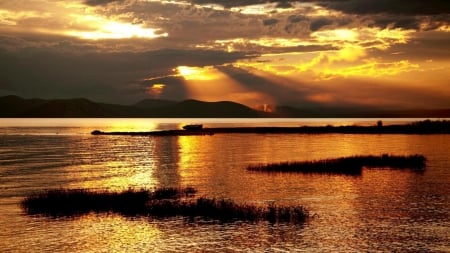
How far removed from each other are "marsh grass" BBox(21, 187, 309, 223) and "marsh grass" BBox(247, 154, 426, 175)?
84.3 ft

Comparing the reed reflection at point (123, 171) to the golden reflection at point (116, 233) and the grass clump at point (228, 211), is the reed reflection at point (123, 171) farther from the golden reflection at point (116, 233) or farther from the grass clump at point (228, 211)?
the golden reflection at point (116, 233)

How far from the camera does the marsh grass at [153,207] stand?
135 ft

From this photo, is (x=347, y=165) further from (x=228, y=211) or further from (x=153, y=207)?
(x=153, y=207)

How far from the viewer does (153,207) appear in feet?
145

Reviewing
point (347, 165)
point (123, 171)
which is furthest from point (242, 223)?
point (347, 165)

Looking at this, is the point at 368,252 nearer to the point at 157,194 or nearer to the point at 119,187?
the point at 157,194

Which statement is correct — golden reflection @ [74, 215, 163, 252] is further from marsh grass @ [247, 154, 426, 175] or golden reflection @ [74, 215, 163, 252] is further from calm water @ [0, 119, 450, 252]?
marsh grass @ [247, 154, 426, 175]

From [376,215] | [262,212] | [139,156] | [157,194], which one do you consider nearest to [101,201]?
[157,194]

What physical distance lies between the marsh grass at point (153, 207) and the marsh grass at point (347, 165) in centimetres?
2570

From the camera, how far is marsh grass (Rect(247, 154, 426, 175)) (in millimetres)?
72188

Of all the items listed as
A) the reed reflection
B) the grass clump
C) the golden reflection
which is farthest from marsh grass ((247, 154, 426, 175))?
the golden reflection

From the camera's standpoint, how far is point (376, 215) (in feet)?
139

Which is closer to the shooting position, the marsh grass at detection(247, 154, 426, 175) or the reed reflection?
the reed reflection

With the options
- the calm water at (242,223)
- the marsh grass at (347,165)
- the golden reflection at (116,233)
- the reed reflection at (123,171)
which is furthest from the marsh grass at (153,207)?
the marsh grass at (347,165)
